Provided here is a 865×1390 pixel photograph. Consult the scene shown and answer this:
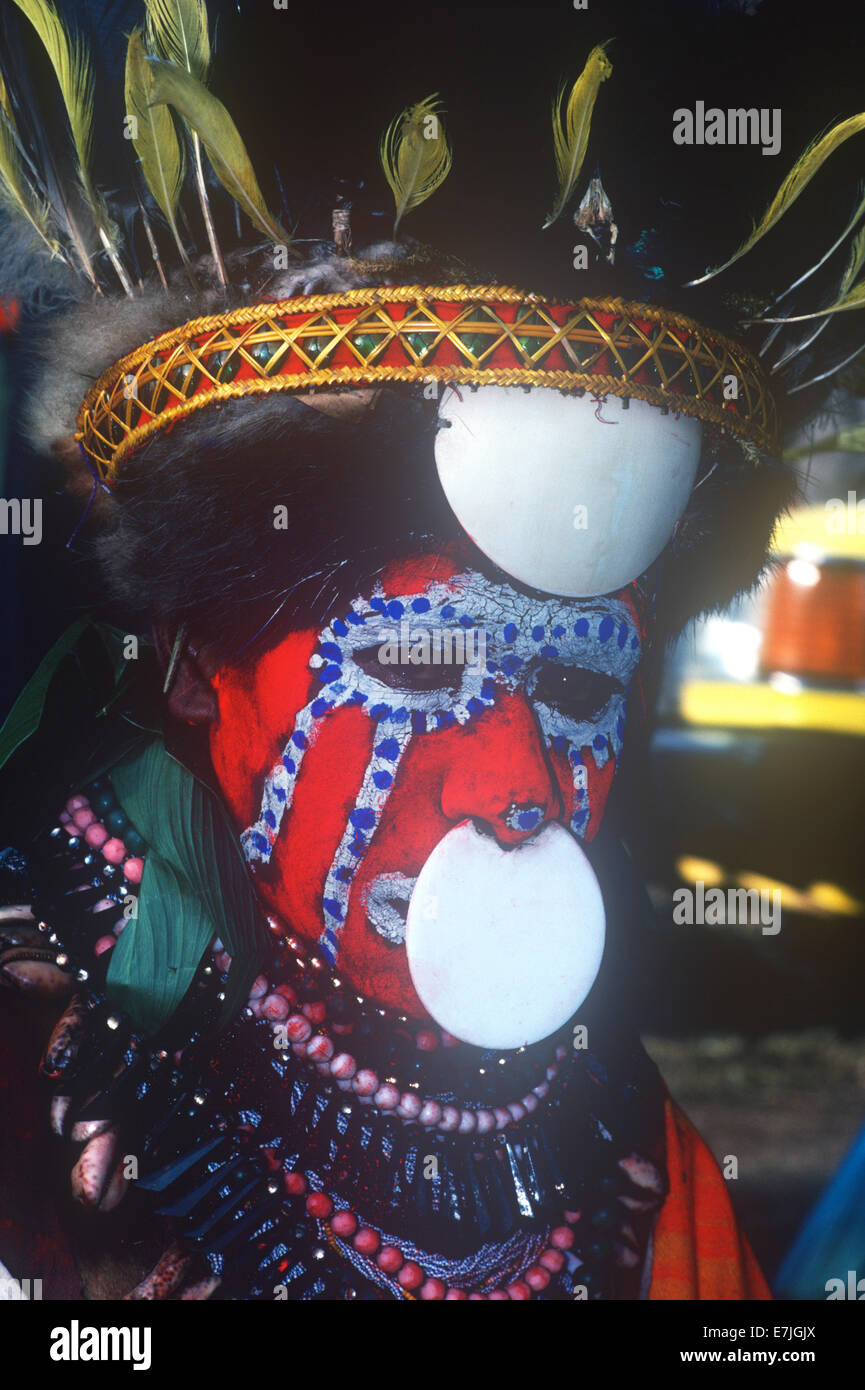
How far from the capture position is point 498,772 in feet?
5.74

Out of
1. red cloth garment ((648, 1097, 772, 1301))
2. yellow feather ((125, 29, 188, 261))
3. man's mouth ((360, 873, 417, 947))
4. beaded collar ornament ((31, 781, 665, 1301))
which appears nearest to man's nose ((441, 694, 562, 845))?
man's mouth ((360, 873, 417, 947))

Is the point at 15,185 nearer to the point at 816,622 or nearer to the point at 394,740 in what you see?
the point at 394,740

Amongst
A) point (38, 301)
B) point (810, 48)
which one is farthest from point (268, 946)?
point (810, 48)

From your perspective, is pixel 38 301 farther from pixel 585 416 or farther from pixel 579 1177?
pixel 579 1177

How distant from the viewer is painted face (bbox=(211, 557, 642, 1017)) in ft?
5.68

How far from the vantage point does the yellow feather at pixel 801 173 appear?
161 cm

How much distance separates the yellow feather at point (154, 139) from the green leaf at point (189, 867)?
866 millimetres

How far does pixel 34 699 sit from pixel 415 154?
3.58ft

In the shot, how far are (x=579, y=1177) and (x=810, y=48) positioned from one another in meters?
1.97

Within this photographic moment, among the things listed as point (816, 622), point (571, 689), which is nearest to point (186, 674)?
point (571, 689)

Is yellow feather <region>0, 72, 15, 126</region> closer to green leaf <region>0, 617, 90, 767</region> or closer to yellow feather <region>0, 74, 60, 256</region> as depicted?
yellow feather <region>0, 74, 60, 256</region>

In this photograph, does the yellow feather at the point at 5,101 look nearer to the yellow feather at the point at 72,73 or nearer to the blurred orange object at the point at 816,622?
the yellow feather at the point at 72,73

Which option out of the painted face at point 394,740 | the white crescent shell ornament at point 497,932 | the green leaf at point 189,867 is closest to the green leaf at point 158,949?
the green leaf at point 189,867

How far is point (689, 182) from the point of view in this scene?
5.42 ft
